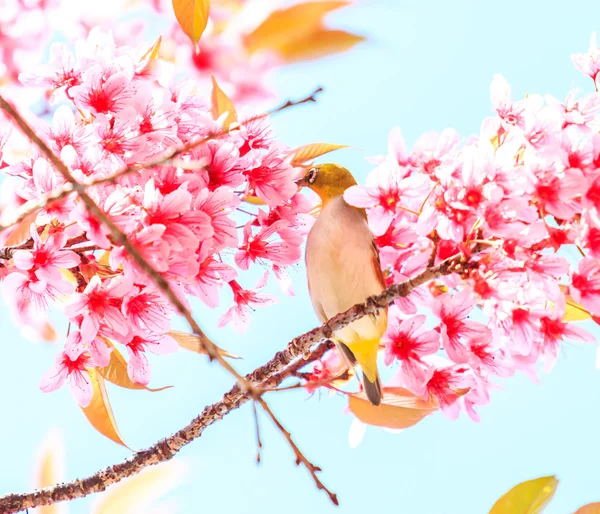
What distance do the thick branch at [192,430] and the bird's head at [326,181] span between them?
36cm

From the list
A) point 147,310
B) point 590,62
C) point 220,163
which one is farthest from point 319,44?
point 147,310

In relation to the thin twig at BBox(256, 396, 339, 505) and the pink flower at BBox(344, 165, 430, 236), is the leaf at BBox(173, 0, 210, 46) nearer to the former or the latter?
the pink flower at BBox(344, 165, 430, 236)

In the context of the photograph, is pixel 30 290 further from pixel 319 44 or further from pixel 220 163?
pixel 319 44

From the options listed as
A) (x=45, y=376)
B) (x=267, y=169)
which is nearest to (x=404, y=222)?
(x=267, y=169)

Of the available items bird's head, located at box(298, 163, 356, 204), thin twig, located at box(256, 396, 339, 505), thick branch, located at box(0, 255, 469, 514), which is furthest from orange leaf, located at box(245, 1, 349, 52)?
thin twig, located at box(256, 396, 339, 505)

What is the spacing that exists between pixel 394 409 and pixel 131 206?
1.68 feet

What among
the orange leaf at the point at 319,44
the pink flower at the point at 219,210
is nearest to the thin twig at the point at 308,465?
the pink flower at the point at 219,210

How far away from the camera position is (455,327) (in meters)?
1.01

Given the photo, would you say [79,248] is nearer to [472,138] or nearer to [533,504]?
[472,138]

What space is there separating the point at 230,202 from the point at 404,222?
0.26m

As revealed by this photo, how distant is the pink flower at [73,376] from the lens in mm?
1010

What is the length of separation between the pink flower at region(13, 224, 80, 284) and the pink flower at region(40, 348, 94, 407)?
0.15 metres

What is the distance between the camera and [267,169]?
105cm

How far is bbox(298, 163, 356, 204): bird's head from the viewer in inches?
52.4
